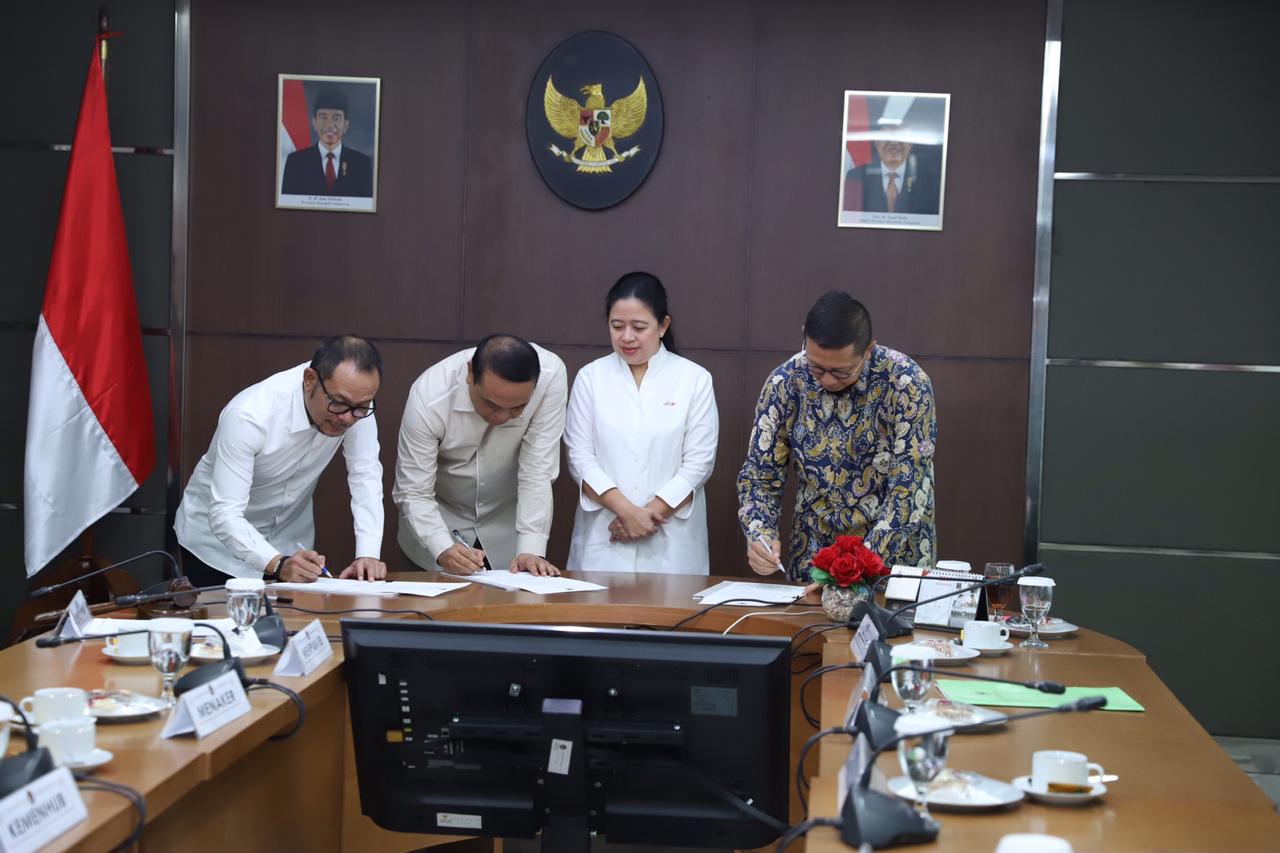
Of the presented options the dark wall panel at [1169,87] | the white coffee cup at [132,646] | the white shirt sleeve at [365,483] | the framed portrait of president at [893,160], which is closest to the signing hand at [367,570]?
the white shirt sleeve at [365,483]

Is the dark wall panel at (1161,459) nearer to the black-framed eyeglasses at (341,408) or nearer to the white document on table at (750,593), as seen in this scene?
the white document on table at (750,593)

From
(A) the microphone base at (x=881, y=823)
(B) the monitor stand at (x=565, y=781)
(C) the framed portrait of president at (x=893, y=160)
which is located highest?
(C) the framed portrait of president at (x=893, y=160)

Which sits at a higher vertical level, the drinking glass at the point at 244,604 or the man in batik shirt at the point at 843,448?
the man in batik shirt at the point at 843,448

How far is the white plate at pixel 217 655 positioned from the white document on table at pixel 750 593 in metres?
1.09

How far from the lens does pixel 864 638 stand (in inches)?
93.5

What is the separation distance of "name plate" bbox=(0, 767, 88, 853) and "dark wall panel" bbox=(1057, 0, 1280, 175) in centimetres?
407

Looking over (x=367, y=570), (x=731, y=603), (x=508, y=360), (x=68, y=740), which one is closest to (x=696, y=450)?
(x=508, y=360)

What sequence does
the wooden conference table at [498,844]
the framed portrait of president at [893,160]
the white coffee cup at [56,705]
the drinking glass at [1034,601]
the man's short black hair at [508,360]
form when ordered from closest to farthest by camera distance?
the wooden conference table at [498,844] → the white coffee cup at [56,705] → the drinking glass at [1034,601] → the man's short black hair at [508,360] → the framed portrait of president at [893,160]

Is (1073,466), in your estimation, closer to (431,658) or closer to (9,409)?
(431,658)

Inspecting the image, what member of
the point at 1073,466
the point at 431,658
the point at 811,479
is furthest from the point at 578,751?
the point at 1073,466

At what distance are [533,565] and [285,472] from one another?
741 mm

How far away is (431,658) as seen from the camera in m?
1.87

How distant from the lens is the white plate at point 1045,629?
109 inches

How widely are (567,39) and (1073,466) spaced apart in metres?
2.39
